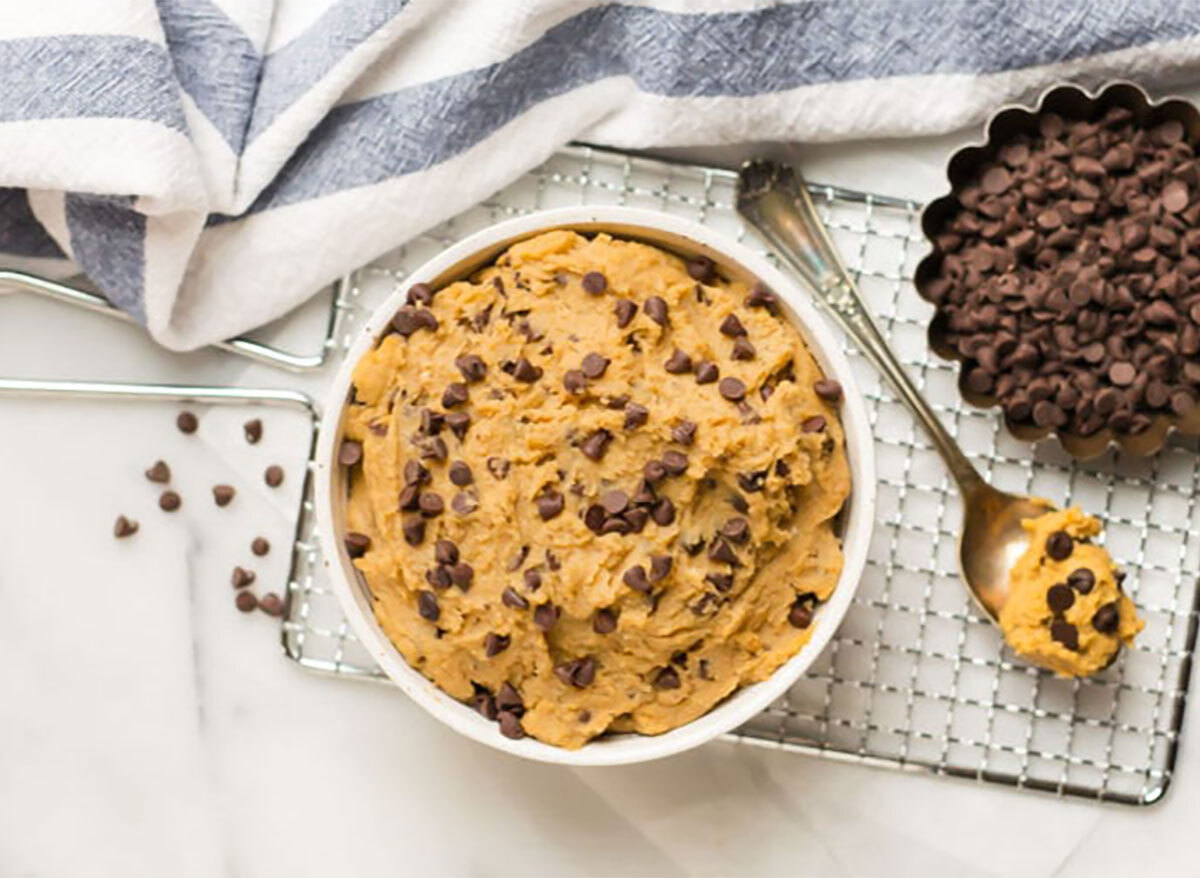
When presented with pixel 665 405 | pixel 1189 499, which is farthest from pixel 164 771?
pixel 1189 499

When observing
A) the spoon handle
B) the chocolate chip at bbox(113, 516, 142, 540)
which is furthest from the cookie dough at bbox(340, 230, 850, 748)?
the chocolate chip at bbox(113, 516, 142, 540)

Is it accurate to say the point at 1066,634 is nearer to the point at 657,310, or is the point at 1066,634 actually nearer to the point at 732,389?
the point at 732,389

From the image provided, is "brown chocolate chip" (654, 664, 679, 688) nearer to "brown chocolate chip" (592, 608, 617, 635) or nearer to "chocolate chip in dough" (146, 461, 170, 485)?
"brown chocolate chip" (592, 608, 617, 635)

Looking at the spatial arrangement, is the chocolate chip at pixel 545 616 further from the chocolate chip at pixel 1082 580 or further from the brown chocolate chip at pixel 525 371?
the chocolate chip at pixel 1082 580

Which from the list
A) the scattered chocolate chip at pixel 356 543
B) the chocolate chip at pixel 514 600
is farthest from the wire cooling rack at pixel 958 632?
the chocolate chip at pixel 514 600

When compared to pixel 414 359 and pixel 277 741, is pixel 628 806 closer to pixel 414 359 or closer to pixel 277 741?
pixel 277 741

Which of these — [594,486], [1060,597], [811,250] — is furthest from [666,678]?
[811,250]
